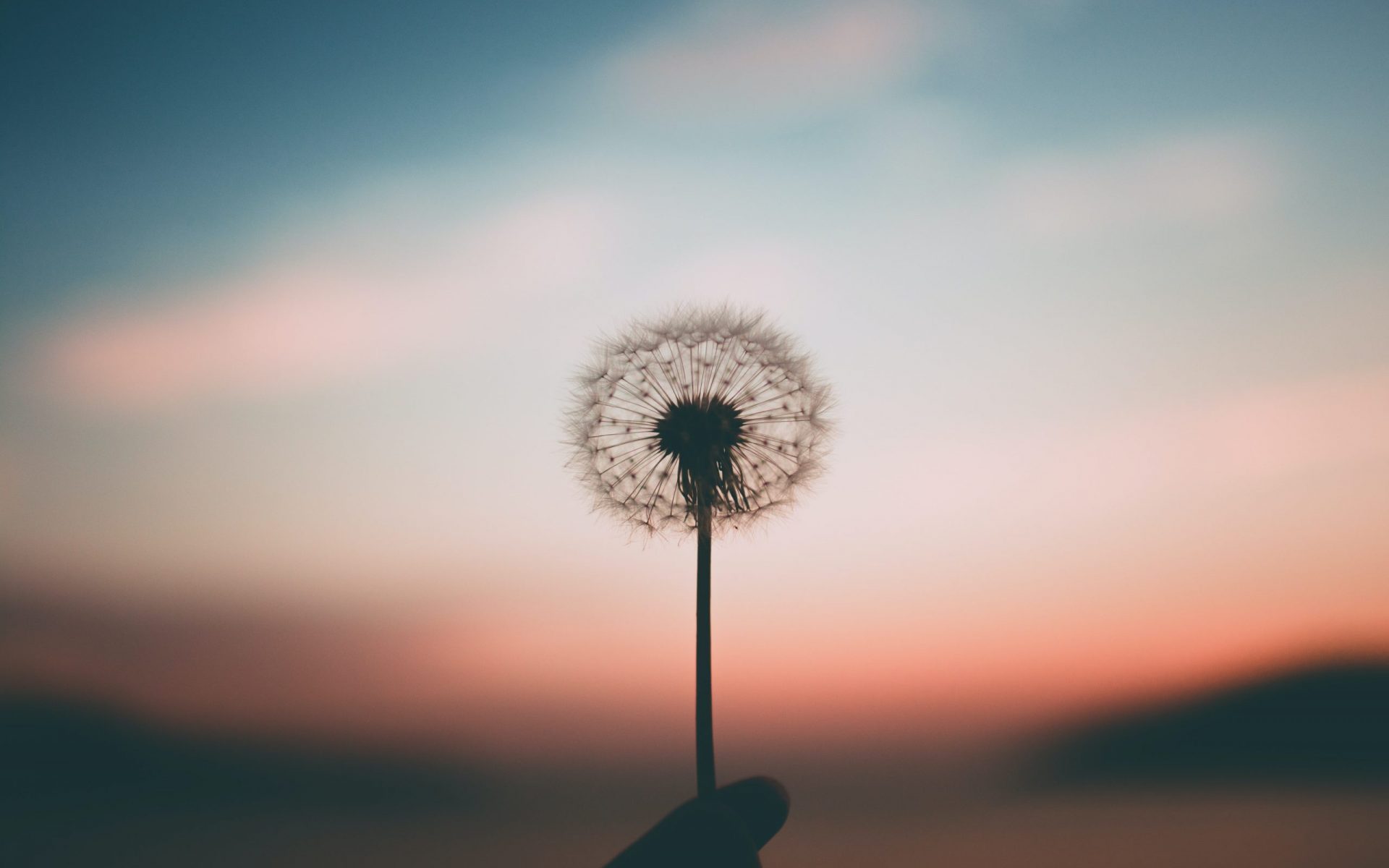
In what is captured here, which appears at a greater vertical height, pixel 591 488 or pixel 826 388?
pixel 826 388

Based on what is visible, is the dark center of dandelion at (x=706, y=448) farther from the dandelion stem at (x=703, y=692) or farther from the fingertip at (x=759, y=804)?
the fingertip at (x=759, y=804)

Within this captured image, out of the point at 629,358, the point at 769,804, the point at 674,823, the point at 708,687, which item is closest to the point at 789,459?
the point at 629,358

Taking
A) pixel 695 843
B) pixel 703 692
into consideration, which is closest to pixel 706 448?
pixel 703 692

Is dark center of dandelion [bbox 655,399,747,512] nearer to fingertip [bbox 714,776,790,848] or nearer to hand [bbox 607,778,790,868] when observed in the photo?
fingertip [bbox 714,776,790,848]

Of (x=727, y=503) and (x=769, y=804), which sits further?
(x=727, y=503)

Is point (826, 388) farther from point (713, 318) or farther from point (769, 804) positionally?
point (769, 804)
